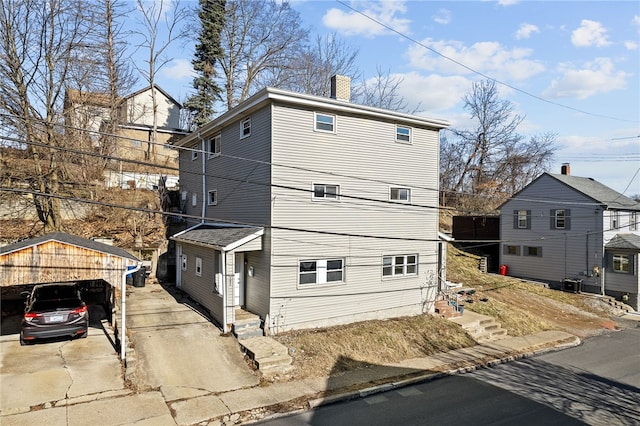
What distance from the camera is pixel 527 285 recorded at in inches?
1038

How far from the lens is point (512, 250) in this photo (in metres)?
30.2

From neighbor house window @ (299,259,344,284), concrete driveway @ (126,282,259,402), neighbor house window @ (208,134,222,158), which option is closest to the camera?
concrete driveway @ (126,282,259,402)

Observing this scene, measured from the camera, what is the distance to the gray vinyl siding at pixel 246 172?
13.8 metres

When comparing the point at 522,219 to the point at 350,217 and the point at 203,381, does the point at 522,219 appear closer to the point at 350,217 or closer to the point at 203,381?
the point at 350,217

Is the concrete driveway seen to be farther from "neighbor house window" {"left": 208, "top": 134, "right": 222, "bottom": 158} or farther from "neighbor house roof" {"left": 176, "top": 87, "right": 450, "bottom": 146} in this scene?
"neighbor house roof" {"left": 176, "top": 87, "right": 450, "bottom": 146}

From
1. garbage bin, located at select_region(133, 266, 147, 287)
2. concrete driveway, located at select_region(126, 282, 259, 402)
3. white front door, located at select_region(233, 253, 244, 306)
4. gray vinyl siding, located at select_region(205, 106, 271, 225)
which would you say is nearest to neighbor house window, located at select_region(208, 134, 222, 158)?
gray vinyl siding, located at select_region(205, 106, 271, 225)

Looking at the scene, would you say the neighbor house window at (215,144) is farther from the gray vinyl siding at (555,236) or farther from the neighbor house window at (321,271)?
the gray vinyl siding at (555,236)

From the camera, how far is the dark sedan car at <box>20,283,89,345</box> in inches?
435

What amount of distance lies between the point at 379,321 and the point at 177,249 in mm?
11288

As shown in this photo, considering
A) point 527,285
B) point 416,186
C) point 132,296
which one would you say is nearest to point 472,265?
point 527,285

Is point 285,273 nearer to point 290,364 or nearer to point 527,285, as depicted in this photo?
point 290,364

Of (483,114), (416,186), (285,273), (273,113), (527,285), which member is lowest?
(527,285)

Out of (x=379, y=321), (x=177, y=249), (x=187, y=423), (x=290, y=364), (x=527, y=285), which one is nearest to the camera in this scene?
(x=187, y=423)

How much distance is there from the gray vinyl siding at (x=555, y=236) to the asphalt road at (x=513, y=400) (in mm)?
13337
